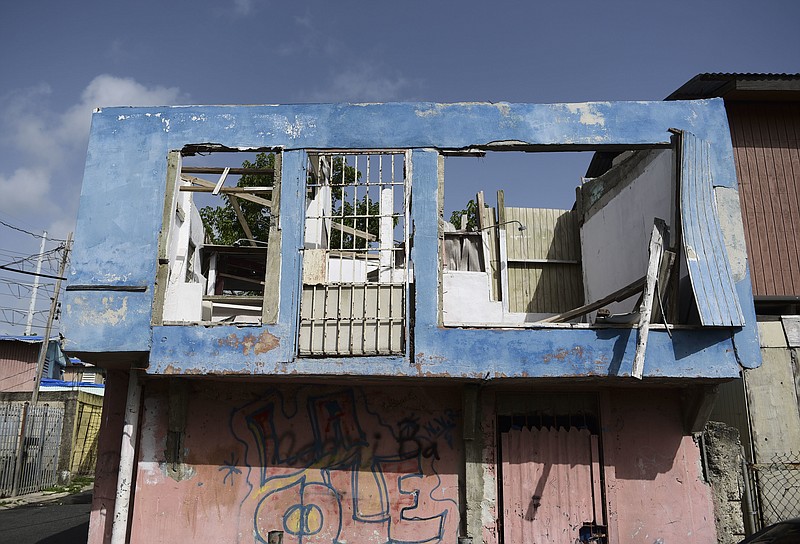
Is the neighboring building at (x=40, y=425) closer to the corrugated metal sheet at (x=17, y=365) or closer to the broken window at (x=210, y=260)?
the corrugated metal sheet at (x=17, y=365)

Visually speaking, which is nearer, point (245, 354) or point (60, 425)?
point (245, 354)

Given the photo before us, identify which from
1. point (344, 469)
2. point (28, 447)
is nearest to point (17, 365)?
point (28, 447)

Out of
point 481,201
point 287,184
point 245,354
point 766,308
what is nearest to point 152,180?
point 287,184

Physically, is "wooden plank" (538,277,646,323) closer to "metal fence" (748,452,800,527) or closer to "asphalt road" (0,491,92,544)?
"metal fence" (748,452,800,527)

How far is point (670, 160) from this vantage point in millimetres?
8938

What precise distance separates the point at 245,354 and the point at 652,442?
518cm

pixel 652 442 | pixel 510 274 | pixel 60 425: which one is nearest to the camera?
pixel 652 442

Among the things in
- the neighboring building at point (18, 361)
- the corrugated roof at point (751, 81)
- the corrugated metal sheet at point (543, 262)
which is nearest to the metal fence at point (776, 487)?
the corrugated metal sheet at point (543, 262)

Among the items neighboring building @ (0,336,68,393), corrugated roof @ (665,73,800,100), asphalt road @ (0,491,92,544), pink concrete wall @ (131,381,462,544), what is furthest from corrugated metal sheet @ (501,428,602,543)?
neighboring building @ (0,336,68,393)

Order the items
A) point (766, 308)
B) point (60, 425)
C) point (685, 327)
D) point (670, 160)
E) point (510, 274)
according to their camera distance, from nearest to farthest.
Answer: point (685, 327)
point (670, 160)
point (766, 308)
point (510, 274)
point (60, 425)

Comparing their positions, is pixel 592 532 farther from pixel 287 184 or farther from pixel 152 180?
pixel 152 180

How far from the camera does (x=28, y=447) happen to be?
694 inches

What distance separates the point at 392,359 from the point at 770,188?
7.53 metres

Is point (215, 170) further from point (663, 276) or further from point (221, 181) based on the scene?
point (663, 276)
